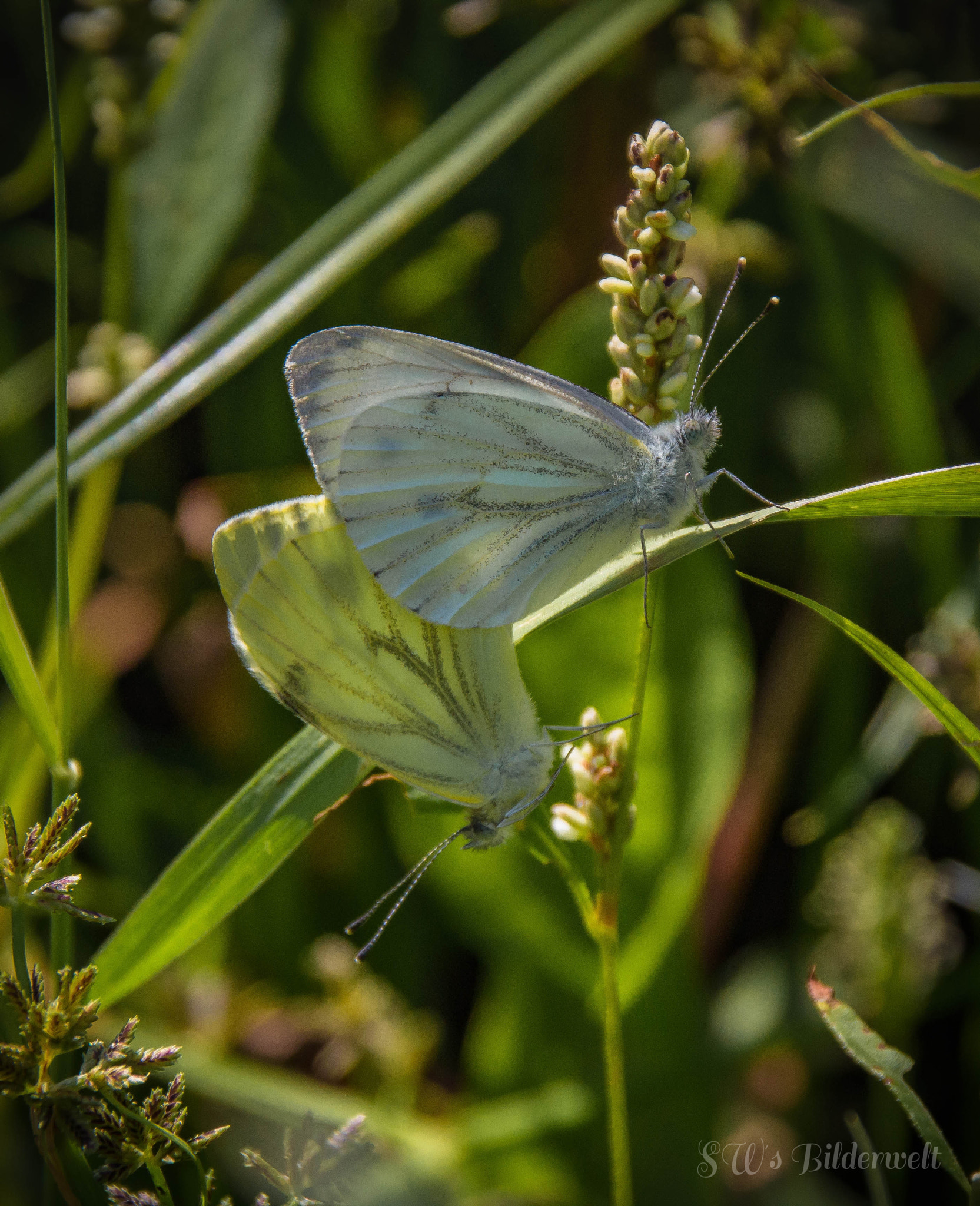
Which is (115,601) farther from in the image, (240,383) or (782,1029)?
(782,1029)

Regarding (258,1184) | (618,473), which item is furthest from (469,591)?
(258,1184)

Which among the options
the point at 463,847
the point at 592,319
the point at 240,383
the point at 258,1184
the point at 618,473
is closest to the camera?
the point at 463,847

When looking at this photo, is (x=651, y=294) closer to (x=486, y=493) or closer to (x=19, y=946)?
(x=486, y=493)

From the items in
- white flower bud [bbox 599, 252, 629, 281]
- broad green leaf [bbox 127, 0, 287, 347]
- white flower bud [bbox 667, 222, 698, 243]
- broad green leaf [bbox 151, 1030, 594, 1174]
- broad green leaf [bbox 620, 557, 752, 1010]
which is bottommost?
broad green leaf [bbox 151, 1030, 594, 1174]

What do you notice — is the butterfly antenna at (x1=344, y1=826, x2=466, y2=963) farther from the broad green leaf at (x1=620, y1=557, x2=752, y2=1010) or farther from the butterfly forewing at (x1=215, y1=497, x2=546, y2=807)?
the broad green leaf at (x1=620, y1=557, x2=752, y2=1010)

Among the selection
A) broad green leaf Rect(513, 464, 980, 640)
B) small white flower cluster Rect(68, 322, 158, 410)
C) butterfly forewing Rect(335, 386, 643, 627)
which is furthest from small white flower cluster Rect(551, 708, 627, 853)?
small white flower cluster Rect(68, 322, 158, 410)

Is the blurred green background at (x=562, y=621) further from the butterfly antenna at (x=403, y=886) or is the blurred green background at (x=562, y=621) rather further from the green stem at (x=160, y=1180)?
the green stem at (x=160, y=1180)

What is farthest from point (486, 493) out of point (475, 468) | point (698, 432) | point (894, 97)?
point (894, 97)
